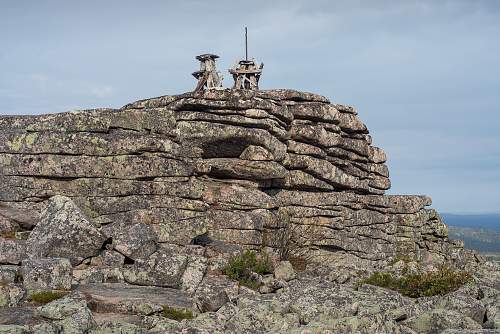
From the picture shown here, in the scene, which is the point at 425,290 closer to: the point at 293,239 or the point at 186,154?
the point at 293,239

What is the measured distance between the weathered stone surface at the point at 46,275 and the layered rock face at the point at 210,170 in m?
4.03

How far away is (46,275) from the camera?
74.1ft

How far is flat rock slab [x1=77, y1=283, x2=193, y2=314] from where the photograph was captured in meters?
20.9

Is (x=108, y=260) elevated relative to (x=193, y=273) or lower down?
elevated

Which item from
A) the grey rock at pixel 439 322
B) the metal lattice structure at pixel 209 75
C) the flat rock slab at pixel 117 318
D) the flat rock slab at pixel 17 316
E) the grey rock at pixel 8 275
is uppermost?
the metal lattice structure at pixel 209 75

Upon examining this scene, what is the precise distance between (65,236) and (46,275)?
4.15 metres

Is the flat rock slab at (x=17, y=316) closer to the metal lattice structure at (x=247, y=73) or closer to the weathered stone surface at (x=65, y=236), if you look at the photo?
the weathered stone surface at (x=65, y=236)

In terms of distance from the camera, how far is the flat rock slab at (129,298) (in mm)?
20938

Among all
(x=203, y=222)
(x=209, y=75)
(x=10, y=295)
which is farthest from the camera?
→ (x=209, y=75)

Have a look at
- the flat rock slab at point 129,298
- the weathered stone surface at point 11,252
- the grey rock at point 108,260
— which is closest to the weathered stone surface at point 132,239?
the grey rock at point 108,260

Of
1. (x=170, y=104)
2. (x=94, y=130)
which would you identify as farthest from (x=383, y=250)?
(x=94, y=130)

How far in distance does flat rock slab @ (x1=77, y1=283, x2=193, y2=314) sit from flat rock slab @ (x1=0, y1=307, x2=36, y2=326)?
87.5 inches

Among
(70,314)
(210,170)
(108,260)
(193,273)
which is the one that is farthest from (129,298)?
(210,170)

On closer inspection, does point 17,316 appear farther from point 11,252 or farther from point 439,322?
point 439,322
